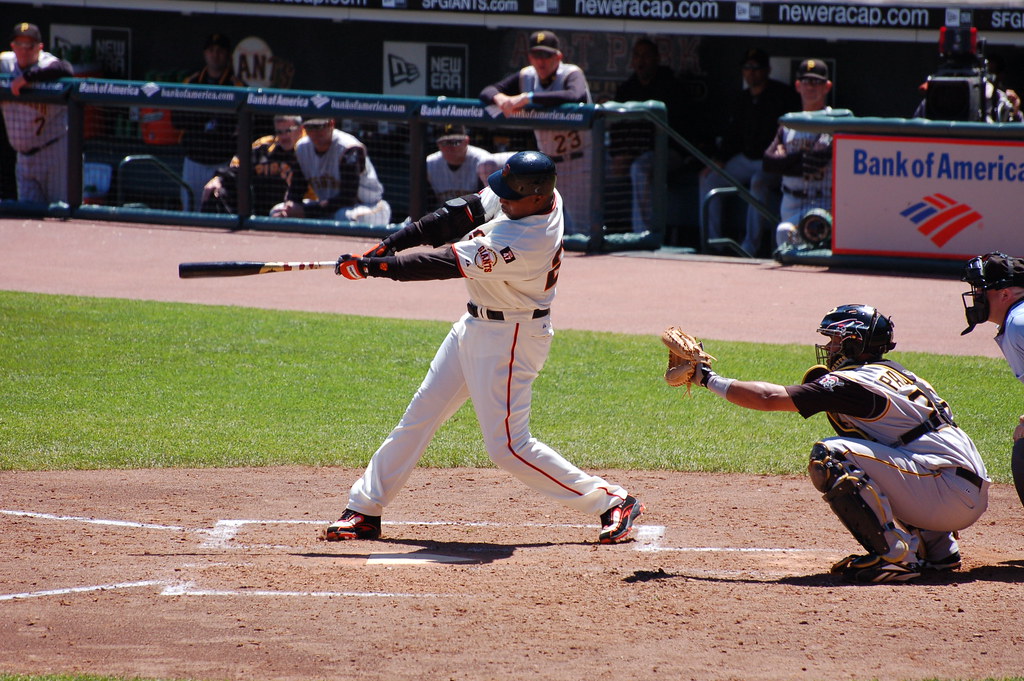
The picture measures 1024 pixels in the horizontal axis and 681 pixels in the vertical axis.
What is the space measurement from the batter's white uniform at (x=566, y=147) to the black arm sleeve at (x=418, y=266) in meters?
6.92

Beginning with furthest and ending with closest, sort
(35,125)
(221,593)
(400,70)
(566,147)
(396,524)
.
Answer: (400,70), (35,125), (566,147), (396,524), (221,593)

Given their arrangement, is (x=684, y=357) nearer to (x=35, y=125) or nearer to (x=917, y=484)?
(x=917, y=484)

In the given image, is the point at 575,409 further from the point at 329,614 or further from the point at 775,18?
the point at 775,18

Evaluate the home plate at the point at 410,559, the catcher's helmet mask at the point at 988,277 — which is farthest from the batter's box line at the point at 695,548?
the catcher's helmet mask at the point at 988,277

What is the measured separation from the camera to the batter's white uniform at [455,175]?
1165 centimetres

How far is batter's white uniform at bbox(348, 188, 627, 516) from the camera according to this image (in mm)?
4707

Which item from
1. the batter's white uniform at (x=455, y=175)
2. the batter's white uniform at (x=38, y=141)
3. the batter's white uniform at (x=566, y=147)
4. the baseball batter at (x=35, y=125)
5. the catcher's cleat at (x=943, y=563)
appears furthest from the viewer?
the batter's white uniform at (x=38, y=141)

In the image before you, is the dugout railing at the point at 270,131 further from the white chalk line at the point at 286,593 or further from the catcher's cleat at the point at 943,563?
the white chalk line at the point at 286,593

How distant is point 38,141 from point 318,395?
6.92 meters

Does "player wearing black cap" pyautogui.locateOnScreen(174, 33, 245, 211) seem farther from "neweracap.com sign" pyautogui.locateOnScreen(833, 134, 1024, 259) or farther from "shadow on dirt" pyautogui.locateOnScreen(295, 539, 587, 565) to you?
"shadow on dirt" pyautogui.locateOnScreen(295, 539, 587, 565)

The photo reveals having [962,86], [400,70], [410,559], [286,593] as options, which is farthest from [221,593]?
[400,70]

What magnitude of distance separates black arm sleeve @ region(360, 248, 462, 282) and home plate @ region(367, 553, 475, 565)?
1.06 m

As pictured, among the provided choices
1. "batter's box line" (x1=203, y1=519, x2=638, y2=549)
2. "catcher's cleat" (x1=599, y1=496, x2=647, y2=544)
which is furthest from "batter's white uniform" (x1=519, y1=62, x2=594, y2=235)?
"catcher's cleat" (x1=599, y1=496, x2=647, y2=544)

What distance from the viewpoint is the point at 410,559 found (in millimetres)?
4785
